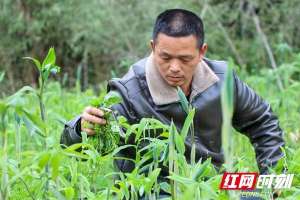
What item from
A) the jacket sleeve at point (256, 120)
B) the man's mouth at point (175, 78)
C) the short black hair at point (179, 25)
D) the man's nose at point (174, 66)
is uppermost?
the short black hair at point (179, 25)

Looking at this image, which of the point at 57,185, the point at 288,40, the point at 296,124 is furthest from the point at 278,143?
the point at 288,40

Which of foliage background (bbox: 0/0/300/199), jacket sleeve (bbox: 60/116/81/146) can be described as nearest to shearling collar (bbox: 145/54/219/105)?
jacket sleeve (bbox: 60/116/81/146)

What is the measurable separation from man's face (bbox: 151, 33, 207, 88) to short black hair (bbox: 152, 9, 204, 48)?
21 millimetres

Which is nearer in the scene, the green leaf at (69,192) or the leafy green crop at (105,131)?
the green leaf at (69,192)

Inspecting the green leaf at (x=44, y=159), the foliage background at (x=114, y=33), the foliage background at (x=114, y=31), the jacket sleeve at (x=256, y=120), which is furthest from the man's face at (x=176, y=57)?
the foliage background at (x=114, y=31)

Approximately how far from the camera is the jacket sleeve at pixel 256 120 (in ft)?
10.1

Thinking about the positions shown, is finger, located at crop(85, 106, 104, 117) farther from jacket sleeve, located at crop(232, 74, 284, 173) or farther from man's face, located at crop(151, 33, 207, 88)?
jacket sleeve, located at crop(232, 74, 284, 173)

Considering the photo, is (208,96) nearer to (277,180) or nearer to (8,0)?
(277,180)

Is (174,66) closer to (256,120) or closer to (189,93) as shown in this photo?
(189,93)

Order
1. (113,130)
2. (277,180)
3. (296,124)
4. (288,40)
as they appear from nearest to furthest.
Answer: (277,180)
(113,130)
(296,124)
(288,40)

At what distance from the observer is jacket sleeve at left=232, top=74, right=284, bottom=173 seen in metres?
3.08

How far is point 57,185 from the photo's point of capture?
1.83 m

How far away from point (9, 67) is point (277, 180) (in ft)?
25.5

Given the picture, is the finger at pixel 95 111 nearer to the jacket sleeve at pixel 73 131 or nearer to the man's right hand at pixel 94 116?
the man's right hand at pixel 94 116
